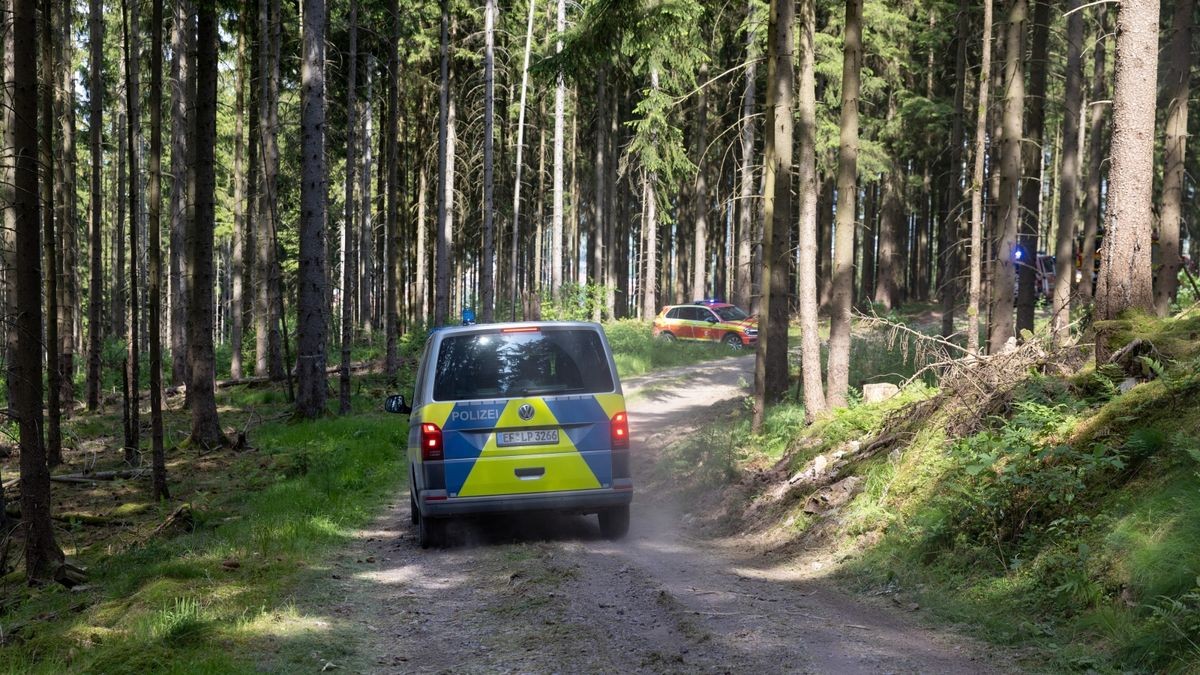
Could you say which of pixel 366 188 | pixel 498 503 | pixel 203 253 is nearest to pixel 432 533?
pixel 498 503

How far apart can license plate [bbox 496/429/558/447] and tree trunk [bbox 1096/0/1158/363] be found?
16.7ft

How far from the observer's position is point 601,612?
6.32 m

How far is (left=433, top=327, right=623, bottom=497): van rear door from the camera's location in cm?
858

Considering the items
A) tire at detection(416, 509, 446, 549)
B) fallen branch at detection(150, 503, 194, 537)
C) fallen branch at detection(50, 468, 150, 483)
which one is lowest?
fallen branch at detection(50, 468, 150, 483)

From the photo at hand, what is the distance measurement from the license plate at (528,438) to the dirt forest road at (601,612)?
1.01 m

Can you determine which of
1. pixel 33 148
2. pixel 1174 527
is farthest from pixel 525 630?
pixel 33 148

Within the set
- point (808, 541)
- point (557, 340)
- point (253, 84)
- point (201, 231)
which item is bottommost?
point (808, 541)

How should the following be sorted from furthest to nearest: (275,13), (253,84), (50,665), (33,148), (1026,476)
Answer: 1. (253,84)
2. (275,13)
3. (33,148)
4. (1026,476)
5. (50,665)

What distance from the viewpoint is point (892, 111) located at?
1220 inches

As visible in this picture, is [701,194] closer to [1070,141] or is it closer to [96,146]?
[1070,141]

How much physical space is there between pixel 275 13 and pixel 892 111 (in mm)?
20101

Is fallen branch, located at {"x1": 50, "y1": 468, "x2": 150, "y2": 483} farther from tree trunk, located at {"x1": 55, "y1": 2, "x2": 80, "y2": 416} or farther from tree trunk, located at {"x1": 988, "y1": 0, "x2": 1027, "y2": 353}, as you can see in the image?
tree trunk, located at {"x1": 988, "y1": 0, "x2": 1027, "y2": 353}

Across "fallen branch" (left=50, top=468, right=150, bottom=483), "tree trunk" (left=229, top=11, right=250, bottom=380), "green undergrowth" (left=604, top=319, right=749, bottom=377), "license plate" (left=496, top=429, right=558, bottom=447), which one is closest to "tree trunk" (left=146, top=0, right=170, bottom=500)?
"fallen branch" (left=50, top=468, right=150, bottom=483)

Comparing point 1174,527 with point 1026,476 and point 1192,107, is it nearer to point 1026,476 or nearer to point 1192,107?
point 1026,476
